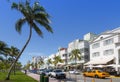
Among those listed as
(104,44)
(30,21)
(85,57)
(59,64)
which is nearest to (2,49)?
(30,21)

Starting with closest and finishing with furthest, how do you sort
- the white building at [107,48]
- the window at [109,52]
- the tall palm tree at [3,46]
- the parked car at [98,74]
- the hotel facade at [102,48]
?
the parked car at [98,74] < the tall palm tree at [3,46] < the white building at [107,48] < the hotel facade at [102,48] < the window at [109,52]

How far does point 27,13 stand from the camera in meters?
39.2

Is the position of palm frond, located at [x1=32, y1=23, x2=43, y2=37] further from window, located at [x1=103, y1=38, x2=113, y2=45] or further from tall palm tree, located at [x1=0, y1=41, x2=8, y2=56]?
window, located at [x1=103, y1=38, x2=113, y2=45]

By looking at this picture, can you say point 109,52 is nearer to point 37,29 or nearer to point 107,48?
point 107,48

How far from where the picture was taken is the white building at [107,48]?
7161 cm

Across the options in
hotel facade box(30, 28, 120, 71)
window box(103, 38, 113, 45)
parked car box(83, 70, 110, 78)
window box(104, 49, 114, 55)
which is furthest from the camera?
window box(103, 38, 113, 45)

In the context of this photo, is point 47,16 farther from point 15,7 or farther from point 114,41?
point 114,41

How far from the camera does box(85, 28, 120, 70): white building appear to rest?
7161 cm

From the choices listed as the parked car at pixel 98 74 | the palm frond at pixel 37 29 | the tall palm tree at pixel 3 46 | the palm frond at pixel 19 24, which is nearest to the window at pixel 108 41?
the parked car at pixel 98 74

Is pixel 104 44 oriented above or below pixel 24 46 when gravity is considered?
above

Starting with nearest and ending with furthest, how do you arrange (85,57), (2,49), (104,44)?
(2,49) < (104,44) < (85,57)

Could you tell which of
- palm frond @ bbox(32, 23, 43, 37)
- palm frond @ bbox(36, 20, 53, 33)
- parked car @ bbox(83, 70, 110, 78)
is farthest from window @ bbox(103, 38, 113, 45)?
palm frond @ bbox(32, 23, 43, 37)

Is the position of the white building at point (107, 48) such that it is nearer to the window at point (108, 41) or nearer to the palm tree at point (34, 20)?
the window at point (108, 41)

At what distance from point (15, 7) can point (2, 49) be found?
27376mm
